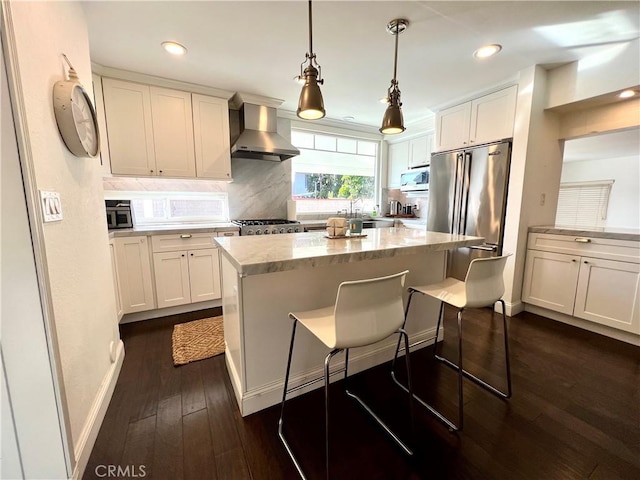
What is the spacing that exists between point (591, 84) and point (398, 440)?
3280 millimetres

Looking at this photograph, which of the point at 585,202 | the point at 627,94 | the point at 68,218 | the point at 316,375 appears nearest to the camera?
the point at 68,218

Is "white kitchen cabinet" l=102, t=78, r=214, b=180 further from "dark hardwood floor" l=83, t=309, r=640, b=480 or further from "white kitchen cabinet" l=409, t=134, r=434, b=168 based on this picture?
"white kitchen cabinet" l=409, t=134, r=434, b=168

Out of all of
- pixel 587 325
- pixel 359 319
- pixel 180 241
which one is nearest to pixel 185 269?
pixel 180 241

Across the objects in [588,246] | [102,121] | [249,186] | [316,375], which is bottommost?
[316,375]

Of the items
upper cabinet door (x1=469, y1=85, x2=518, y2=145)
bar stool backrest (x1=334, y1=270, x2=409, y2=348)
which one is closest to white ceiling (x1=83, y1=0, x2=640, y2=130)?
upper cabinet door (x1=469, y1=85, x2=518, y2=145)

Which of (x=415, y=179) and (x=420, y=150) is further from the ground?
(x=420, y=150)

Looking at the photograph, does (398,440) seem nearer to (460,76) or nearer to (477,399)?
(477,399)

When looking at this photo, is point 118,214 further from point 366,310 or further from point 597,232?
point 597,232

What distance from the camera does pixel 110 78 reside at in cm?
254

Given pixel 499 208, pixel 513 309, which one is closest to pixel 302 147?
pixel 499 208

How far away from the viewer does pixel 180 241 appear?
106 inches

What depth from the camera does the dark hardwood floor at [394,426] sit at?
3.90ft

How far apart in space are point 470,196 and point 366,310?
266cm

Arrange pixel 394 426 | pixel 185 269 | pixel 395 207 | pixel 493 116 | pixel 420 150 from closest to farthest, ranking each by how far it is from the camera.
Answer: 1. pixel 394 426
2. pixel 185 269
3. pixel 493 116
4. pixel 420 150
5. pixel 395 207
